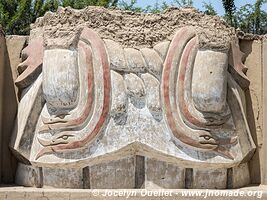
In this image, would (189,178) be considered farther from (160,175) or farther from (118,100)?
(118,100)

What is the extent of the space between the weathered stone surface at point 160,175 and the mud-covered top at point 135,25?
3.00 feet

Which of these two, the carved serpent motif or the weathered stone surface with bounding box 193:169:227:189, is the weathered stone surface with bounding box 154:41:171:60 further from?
the weathered stone surface with bounding box 193:169:227:189

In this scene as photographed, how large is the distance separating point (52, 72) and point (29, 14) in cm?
1050

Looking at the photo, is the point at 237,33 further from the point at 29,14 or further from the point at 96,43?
the point at 29,14

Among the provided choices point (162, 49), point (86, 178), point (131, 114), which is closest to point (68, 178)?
point (86, 178)

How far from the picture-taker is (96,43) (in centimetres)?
429

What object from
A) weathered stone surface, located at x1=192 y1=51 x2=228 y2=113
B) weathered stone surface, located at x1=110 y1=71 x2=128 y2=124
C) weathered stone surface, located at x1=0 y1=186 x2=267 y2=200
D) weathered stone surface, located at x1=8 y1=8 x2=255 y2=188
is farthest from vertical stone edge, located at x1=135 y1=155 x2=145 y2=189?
weathered stone surface, located at x1=192 y1=51 x2=228 y2=113

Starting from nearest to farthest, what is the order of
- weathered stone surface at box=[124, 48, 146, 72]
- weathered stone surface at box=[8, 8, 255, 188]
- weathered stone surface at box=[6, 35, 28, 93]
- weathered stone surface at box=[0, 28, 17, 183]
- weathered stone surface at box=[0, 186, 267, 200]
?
weathered stone surface at box=[0, 186, 267, 200] → weathered stone surface at box=[8, 8, 255, 188] → weathered stone surface at box=[124, 48, 146, 72] → weathered stone surface at box=[0, 28, 17, 183] → weathered stone surface at box=[6, 35, 28, 93]

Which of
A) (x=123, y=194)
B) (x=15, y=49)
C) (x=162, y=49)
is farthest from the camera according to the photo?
(x=15, y=49)

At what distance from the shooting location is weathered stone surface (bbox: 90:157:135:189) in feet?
13.7

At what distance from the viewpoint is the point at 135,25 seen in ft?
14.5

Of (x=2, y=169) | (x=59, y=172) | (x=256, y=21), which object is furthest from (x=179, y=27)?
(x=256, y=21)

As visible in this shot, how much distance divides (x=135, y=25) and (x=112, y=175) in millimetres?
1180

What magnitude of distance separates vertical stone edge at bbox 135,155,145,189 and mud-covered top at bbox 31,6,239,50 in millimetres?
869
